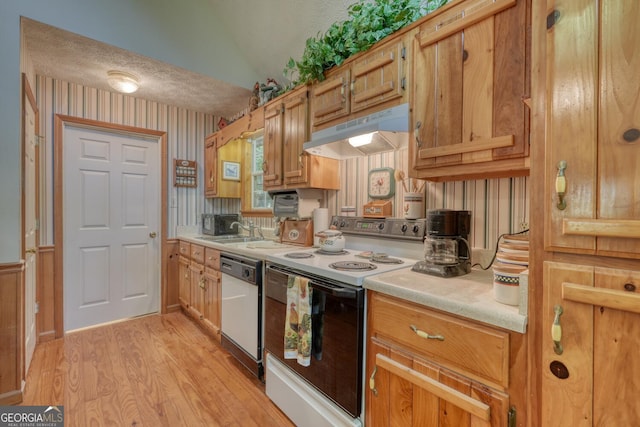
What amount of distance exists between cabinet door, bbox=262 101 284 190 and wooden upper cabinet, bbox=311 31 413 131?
45 cm

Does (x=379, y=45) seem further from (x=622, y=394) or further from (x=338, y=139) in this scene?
(x=622, y=394)

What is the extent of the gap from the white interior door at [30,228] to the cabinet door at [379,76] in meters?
2.22

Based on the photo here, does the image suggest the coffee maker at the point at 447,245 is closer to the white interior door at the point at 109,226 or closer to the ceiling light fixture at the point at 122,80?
the ceiling light fixture at the point at 122,80

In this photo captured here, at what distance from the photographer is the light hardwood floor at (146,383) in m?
1.65

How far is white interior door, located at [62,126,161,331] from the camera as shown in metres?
2.78

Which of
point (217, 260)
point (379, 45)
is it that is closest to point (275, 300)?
point (217, 260)

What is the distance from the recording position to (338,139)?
5.44 feet

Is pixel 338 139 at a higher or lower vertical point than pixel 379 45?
lower

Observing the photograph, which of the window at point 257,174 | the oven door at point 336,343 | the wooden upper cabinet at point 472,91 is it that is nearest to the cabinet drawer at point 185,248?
the window at point 257,174

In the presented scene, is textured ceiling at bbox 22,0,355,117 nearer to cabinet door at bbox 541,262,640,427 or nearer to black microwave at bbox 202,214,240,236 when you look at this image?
black microwave at bbox 202,214,240,236

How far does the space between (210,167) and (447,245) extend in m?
2.87

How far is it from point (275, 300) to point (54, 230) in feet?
7.95

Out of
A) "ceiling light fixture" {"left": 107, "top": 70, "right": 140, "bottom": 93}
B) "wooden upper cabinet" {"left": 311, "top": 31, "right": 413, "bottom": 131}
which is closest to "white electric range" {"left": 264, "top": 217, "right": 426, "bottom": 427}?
"wooden upper cabinet" {"left": 311, "top": 31, "right": 413, "bottom": 131}

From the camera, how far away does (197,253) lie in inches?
111
